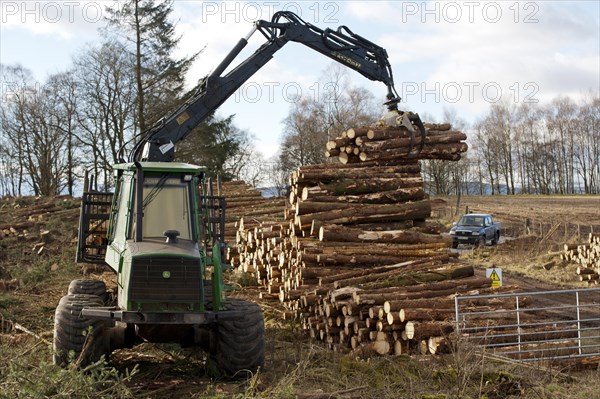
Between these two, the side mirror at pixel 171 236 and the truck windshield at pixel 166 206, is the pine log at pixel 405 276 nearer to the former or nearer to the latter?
the truck windshield at pixel 166 206

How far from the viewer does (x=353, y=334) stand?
12.4 m

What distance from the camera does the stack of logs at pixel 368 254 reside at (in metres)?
11.8

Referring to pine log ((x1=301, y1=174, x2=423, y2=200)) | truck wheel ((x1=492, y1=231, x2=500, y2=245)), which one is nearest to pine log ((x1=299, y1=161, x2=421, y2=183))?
pine log ((x1=301, y1=174, x2=423, y2=200))

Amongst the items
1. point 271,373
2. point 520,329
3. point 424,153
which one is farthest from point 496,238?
point 271,373

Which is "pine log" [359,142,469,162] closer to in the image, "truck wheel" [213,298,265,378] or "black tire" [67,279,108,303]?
"truck wheel" [213,298,265,378]

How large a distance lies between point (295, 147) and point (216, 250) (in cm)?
5455

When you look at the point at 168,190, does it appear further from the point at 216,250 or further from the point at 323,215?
the point at 323,215

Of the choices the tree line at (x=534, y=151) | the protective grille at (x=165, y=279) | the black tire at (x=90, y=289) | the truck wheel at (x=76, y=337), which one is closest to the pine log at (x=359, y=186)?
the black tire at (x=90, y=289)

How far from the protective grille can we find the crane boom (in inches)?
181

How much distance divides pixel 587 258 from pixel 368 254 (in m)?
12.4

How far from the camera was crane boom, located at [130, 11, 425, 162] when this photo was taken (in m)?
14.0

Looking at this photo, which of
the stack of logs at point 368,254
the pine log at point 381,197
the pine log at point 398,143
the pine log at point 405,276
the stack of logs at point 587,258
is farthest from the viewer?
the stack of logs at point 587,258

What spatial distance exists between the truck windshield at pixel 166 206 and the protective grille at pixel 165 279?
28.2 inches

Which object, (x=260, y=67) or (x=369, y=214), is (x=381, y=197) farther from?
(x=260, y=67)
